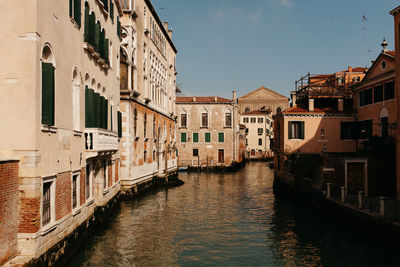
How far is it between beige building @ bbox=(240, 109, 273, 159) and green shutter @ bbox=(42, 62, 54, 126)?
6177 cm

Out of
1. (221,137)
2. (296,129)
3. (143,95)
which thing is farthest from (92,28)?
(221,137)

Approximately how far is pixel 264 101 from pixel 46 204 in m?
71.7

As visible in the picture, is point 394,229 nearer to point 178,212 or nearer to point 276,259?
point 276,259

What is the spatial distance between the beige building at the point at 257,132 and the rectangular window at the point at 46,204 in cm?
6145

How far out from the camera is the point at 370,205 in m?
13.2

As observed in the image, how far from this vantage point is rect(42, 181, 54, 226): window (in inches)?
324

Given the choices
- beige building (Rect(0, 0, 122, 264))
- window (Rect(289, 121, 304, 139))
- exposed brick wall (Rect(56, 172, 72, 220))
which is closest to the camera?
beige building (Rect(0, 0, 122, 264))

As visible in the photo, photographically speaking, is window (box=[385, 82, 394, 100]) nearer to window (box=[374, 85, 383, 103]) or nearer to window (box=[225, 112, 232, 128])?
window (box=[374, 85, 383, 103])

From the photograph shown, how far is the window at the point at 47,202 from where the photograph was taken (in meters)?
8.23

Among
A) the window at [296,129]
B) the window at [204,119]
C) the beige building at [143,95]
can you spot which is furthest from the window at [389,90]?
the window at [204,119]

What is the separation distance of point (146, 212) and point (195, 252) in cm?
639

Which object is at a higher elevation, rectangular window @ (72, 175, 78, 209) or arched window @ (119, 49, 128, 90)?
arched window @ (119, 49, 128, 90)

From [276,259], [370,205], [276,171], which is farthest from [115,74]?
[276,171]

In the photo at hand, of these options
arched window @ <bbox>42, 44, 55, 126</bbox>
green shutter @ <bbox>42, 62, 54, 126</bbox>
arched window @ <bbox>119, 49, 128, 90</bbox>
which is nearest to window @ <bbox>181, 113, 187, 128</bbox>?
arched window @ <bbox>119, 49, 128, 90</bbox>
